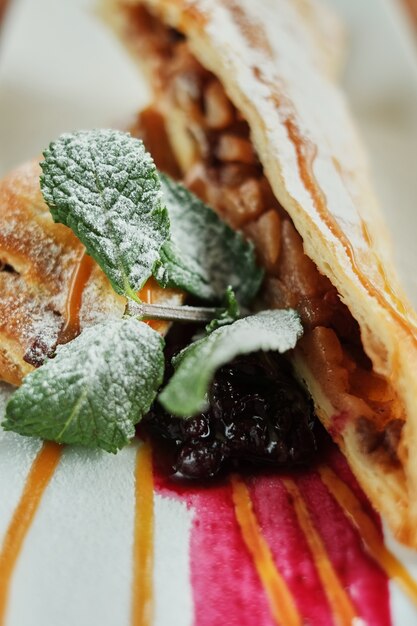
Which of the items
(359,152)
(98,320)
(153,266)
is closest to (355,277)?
(153,266)

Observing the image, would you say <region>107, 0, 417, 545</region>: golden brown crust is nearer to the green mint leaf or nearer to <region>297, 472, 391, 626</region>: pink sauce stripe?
<region>297, 472, 391, 626</region>: pink sauce stripe

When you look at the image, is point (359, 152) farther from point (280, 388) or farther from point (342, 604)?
point (342, 604)

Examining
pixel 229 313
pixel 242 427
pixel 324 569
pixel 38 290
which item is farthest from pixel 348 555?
pixel 38 290

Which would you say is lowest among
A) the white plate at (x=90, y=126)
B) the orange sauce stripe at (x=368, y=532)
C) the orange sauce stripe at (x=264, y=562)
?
the orange sauce stripe at (x=368, y=532)

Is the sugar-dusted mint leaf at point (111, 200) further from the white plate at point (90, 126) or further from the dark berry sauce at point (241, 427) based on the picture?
the white plate at point (90, 126)

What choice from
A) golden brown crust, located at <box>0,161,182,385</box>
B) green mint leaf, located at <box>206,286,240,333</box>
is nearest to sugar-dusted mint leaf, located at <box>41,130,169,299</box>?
golden brown crust, located at <box>0,161,182,385</box>

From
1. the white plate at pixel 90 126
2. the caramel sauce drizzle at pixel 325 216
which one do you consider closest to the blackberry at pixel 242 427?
the white plate at pixel 90 126

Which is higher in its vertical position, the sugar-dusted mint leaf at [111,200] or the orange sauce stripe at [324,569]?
the sugar-dusted mint leaf at [111,200]

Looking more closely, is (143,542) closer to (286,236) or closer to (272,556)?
(272,556)
